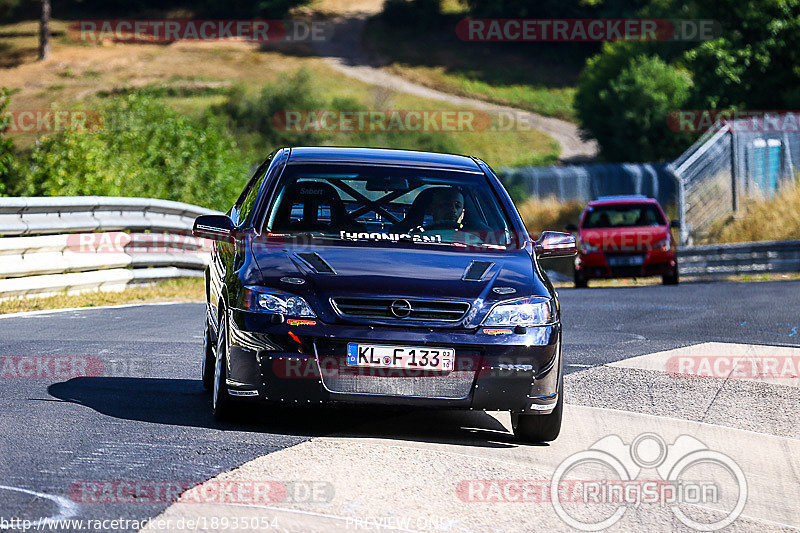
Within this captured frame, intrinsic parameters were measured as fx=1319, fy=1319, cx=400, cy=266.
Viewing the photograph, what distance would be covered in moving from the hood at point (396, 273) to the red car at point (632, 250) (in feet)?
53.9

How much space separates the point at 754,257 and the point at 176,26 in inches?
3729

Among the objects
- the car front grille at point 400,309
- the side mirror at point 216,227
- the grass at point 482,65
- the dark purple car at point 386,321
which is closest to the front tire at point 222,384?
the dark purple car at point 386,321

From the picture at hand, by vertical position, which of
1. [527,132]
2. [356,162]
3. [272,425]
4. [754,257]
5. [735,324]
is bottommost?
[527,132]

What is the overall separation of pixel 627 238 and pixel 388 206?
16.1 m

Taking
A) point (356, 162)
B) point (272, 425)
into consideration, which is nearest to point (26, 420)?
point (272, 425)

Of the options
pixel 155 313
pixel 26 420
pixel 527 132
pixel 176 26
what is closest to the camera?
pixel 26 420

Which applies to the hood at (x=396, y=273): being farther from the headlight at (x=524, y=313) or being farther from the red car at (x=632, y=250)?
the red car at (x=632, y=250)

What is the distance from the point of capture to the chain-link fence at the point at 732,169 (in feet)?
105

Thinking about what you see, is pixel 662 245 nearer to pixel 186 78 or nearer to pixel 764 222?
pixel 764 222

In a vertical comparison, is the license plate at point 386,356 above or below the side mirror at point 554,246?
below

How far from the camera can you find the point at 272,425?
24.1ft

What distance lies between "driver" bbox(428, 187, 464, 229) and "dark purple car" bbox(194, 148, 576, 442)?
0.12 metres

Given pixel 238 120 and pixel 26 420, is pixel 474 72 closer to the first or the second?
pixel 238 120

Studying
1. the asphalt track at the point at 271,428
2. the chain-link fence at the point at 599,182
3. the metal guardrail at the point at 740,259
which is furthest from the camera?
the chain-link fence at the point at 599,182
